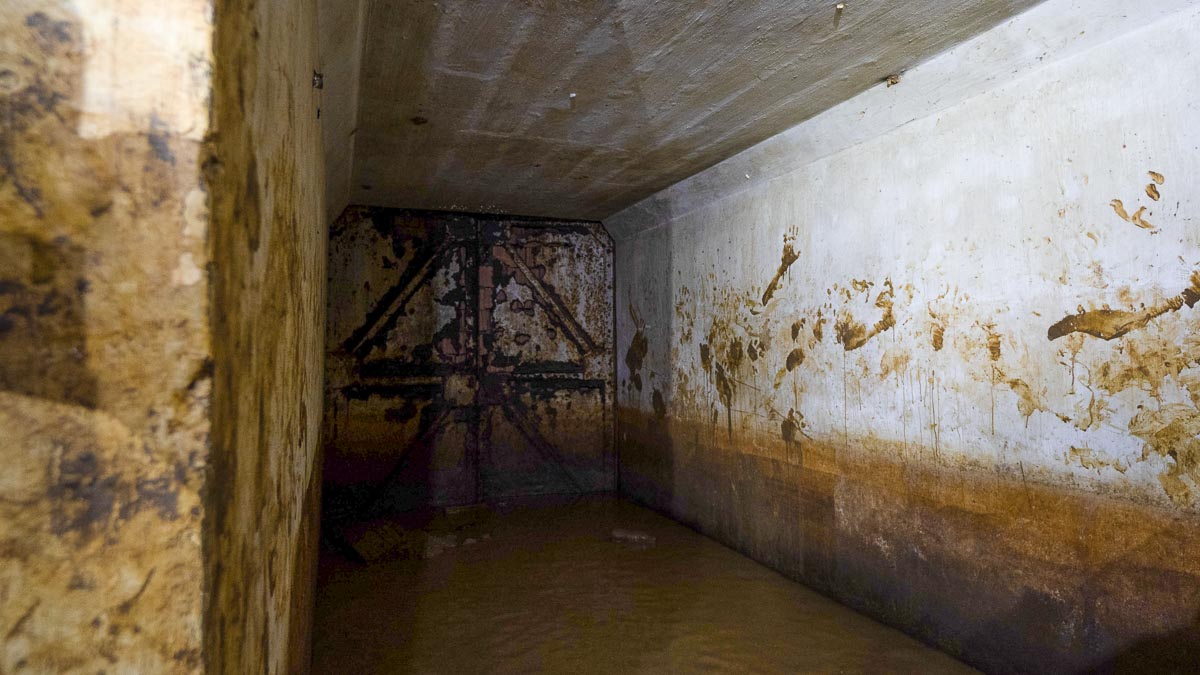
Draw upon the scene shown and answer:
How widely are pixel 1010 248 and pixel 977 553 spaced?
1327mm

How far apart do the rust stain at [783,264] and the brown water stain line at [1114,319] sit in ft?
5.29

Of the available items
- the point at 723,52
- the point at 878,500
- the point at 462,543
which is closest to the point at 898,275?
Answer: the point at 878,500

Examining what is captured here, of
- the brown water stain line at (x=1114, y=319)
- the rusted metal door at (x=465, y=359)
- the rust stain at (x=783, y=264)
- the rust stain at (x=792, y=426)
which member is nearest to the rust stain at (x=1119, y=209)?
the brown water stain line at (x=1114, y=319)

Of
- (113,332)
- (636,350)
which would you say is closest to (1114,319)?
(113,332)

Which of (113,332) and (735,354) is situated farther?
(735,354)

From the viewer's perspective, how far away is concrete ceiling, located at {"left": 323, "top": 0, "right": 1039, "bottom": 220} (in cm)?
243

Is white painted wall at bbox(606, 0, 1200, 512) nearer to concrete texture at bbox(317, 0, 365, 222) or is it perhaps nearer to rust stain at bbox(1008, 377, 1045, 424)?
rust stain at bbox(1008, 377, 1045, 424)

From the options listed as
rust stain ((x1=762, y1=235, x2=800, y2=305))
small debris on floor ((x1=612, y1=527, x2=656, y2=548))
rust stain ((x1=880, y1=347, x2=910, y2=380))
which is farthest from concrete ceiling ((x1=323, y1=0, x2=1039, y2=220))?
small debris on floor ((x1=612, y1=527, x2=656, y2=548))

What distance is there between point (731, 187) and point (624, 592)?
2853 millimetres

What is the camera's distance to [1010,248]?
2.61 metres

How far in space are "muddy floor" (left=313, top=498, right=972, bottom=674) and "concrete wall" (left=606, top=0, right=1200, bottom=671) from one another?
Answer: 293mm

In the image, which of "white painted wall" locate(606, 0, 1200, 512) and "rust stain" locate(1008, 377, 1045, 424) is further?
"rust stain" locate(1008, 377, 1045, 424)

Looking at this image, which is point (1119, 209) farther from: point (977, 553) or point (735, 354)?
point (735, 354)

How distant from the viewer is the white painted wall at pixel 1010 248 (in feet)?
6.92
